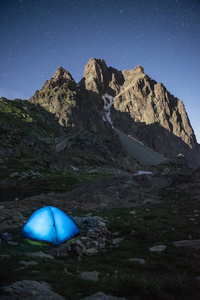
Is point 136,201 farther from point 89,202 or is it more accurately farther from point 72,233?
point 72,233

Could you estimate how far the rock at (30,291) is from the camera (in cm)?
449

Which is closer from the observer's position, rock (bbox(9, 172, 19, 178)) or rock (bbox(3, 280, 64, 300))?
rock (bbox(3, 280, 64, 300))

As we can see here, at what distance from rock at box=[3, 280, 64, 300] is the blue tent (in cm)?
685

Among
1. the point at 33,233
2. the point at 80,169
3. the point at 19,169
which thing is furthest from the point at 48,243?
the point at 80,169

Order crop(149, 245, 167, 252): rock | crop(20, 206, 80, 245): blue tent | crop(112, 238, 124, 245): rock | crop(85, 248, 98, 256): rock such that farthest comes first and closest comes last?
crop(20, 206, 80, 245): blue tent, crop(112, 238, 124, 245): rock, crop(85, 248, 98, 256): rock, crop(149, 245, 167, 252): rock

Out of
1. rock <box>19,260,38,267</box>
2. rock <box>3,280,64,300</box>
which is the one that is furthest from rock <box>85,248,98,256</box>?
rock <box>3,280,64,300</box>

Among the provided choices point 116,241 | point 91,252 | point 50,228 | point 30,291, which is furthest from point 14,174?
point 30,291

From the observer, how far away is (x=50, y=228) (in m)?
12.2

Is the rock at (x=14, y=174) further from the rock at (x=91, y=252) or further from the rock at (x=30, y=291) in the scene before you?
the rock at (x=30, y=291)

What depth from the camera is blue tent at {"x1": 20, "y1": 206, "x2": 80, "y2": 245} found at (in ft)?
39.0

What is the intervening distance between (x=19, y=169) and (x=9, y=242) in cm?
5167

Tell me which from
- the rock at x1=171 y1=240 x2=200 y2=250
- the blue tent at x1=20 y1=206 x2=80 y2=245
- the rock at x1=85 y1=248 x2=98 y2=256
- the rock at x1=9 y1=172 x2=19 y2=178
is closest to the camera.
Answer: the rock at x1=171 y1=240 x2=200 y2=250

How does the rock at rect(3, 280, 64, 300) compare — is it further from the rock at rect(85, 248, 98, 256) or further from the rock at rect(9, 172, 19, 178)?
the rock at rect(9, 172, 19, 178)

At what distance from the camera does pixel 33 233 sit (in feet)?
40.2
